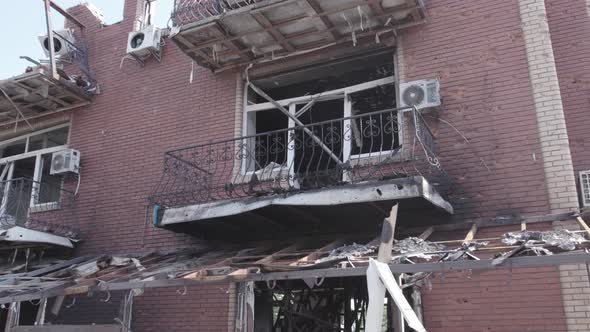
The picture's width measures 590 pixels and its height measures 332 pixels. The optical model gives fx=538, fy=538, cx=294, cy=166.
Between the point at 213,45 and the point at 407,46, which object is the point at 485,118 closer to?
the point at 407,46

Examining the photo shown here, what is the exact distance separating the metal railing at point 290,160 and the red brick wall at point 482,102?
461 mm

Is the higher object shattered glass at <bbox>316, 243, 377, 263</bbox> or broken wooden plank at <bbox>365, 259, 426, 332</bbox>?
shattered glass at <bbox>316, 243, 377, 263</bbox>

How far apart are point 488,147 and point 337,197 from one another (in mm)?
2157

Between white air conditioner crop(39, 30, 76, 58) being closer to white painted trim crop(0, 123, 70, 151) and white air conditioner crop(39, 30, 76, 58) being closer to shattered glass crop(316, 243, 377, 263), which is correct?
white painted trim crop(0, 123, 70, 151)

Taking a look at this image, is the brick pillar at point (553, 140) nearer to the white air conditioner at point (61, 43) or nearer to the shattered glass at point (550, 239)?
the shattered glass at point (550, 239)

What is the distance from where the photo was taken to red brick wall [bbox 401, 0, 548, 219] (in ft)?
21.9

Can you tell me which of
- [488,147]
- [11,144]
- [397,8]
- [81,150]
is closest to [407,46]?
[397,8]

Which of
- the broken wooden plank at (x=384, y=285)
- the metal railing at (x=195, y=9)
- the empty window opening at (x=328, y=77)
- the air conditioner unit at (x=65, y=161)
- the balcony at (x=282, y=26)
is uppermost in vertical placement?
the metal railing at (x=195, y=9)

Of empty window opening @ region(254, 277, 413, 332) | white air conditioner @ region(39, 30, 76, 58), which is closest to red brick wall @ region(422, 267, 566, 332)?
empty window opening @ region(254, 277, 413, 332)

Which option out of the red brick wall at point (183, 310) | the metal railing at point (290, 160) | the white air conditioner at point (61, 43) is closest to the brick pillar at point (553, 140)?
the metal railing at point (290, 160)

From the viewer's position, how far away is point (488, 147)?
693 cm

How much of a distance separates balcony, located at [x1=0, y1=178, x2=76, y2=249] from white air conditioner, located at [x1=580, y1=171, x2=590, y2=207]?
796 centimetres

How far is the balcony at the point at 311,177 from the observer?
6.37 m

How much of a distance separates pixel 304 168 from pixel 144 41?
3.78m
